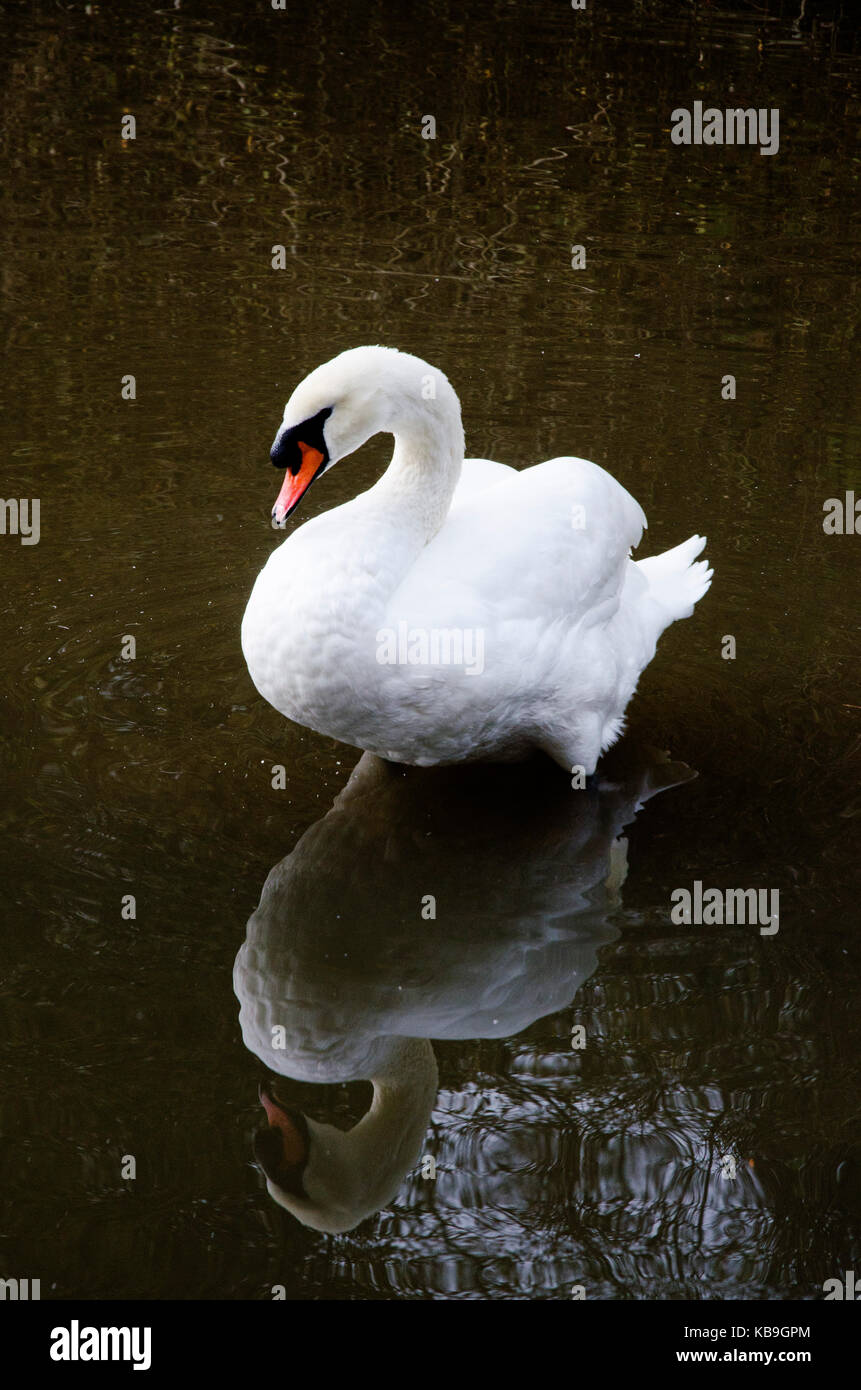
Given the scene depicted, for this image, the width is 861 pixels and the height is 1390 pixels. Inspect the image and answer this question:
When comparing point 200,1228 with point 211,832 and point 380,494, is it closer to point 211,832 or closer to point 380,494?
point 211,832

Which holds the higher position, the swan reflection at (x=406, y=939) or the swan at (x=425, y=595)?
the swan at (x=425, y=595)

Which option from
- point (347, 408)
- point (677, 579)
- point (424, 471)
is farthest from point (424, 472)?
point (677, 579)

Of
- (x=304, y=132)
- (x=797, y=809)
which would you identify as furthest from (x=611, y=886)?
(x=304, y=132)

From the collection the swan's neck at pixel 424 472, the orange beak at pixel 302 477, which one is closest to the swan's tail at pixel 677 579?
the swan's neck at pixel 424 472

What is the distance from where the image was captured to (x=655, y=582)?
6055mm

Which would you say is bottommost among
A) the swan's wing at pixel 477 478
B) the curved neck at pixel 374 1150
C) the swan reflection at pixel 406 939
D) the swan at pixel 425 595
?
the curved neck at pixel 374 1150

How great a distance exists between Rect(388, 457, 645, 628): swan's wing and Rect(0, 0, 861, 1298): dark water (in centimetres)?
79

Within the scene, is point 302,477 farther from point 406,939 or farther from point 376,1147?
point 376,1147

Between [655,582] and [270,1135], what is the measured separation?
2872 mm

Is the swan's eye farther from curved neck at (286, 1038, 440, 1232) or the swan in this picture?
curved neck at (286, 1038, 440, 1232)

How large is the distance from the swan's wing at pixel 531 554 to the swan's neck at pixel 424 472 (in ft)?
0.29

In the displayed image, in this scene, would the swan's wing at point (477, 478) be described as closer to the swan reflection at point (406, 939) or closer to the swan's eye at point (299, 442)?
the swan's eye at point (299, 442)

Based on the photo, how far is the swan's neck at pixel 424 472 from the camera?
4.86 metres

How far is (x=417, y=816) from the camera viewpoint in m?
5.36
